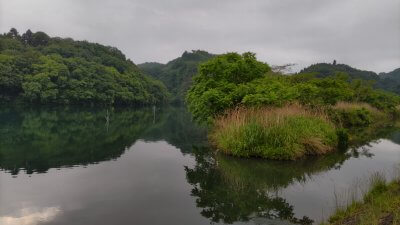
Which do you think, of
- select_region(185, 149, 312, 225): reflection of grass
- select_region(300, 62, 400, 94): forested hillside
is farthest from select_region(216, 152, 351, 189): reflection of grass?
select_region(300, 62, 400, 94): forested hillside

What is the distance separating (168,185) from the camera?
11117mm

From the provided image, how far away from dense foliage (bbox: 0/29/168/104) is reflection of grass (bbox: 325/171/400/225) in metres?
60.0

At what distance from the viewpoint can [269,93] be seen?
1678 cm

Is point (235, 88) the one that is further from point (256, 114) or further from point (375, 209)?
point (375, 209)

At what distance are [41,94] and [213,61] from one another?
4998 cm

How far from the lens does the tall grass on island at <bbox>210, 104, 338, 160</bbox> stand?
14.3m

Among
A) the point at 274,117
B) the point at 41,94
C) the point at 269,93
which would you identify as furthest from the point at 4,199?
the point at 41,94

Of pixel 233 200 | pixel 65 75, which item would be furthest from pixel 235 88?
pixel 65 75

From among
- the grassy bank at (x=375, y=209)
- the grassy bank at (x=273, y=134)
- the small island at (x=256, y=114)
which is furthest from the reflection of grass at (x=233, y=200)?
the small island at (x=256, y=114)

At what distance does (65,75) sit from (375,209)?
66549mm

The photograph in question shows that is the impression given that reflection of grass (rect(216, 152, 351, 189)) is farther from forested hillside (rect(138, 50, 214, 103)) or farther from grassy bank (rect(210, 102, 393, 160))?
forested hillside (rect(138, 50, 214, 103))

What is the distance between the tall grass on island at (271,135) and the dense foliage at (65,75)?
52.8m

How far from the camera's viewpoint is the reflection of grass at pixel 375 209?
634cm

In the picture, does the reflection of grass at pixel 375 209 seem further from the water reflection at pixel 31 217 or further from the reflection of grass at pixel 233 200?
the water reflection at pixel 31 217
